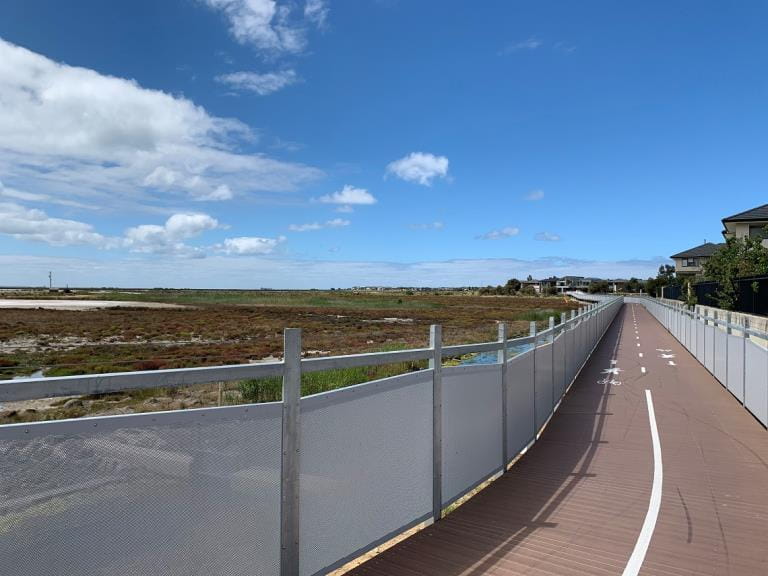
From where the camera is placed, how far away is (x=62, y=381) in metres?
2.63

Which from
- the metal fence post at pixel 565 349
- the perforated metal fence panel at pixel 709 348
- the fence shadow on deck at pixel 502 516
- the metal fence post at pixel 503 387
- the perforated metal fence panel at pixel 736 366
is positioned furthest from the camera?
the perforated metal fence panel at pixel 709 348

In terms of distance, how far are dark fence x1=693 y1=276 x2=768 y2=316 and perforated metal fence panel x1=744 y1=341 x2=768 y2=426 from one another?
8380 millimetres

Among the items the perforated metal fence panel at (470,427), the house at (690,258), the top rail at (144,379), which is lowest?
the perforated metal fence panel at (470,427)

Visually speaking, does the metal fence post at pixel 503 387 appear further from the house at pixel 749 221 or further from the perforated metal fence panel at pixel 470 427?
the house at pixel 749 221

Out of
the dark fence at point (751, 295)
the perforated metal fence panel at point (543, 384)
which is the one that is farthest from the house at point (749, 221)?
the perforated metal fence panel at point (543, 384)

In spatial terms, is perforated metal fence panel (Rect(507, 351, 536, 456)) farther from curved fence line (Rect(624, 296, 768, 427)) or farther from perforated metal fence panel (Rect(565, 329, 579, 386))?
perforated metal fence panel (Rect(565, 329, 579, 386))

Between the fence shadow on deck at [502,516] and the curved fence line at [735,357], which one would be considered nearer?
the fence shadow on deck at [502,516]

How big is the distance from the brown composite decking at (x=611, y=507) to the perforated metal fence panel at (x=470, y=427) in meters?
0.25

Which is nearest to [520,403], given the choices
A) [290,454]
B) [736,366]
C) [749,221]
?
[290,454]

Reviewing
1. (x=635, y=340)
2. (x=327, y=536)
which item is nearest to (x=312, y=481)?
(x=327, y=536)

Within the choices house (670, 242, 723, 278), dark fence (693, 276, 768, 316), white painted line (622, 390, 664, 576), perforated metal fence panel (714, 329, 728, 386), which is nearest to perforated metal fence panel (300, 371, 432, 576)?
white painted line (622, 390, 664, 576)

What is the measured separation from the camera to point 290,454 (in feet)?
12.1

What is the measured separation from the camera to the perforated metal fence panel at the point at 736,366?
40.4 ft

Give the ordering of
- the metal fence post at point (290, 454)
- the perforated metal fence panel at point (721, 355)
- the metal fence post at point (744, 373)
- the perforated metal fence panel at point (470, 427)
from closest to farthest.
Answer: the metal fence post at point (290, 454) < the perforated metal fence panel at point (470, 427) < the metal fence post at point (744, 373) < the perforated metal fence panel at point (721, 355)
